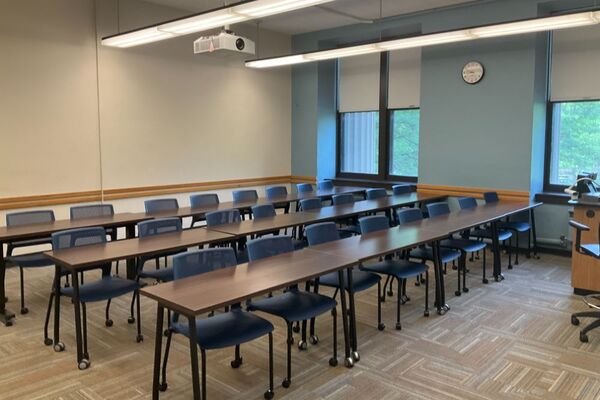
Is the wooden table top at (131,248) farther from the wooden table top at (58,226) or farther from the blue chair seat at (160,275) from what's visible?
the wooden table top at (58,226)

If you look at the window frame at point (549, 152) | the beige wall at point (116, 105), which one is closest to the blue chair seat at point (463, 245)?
the window frame at point (549, 152)

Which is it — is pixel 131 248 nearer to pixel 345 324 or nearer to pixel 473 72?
pixel 345 324

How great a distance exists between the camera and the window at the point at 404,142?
8.38 m

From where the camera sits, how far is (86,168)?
6.69 meters

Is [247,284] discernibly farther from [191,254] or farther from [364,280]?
[364,280]

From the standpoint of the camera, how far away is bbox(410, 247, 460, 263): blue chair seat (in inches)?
190

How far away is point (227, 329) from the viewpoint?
9.75 feet

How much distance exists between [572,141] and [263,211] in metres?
4.48

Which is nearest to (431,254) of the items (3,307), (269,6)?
(269,6)

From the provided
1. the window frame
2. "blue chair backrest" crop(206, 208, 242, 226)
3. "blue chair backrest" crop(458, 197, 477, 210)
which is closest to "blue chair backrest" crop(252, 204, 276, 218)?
"blue chair backrest" crop(206, 208, 242, 226)

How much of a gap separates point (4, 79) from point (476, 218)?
5.70 metres

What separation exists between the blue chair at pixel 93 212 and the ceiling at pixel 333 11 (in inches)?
131

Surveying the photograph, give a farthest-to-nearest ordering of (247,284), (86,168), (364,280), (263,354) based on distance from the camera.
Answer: (86,168) → (364,280) → (263,354) → (247,284)

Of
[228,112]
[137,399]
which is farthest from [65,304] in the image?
[228,112]
